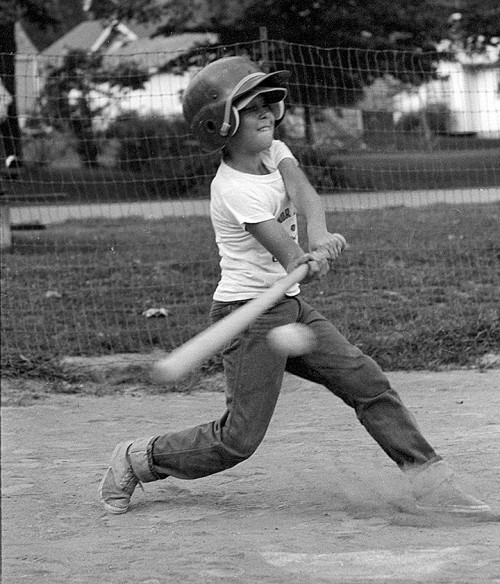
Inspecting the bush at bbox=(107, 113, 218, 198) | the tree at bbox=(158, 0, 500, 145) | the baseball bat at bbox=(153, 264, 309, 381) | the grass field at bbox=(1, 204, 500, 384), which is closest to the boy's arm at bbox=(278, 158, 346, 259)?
the baseball bat at bbox=(153, 264, 309, 381)

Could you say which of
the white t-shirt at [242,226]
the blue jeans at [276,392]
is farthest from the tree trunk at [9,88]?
the blue jeans at [276,392]

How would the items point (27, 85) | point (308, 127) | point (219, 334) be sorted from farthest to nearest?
1. point (27, 85)
2. point (308, 127)
3. point (219, 334)

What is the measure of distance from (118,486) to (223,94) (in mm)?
1392

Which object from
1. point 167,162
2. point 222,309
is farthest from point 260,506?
point 167,162

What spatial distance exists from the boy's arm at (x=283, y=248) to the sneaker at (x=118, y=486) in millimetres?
957

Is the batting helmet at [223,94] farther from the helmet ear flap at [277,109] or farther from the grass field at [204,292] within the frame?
the grass field at [204,292]

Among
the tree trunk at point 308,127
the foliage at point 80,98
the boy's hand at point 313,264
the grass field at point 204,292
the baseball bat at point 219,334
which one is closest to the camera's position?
the baseball bat at point 219,334

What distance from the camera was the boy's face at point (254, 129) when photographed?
3.71m

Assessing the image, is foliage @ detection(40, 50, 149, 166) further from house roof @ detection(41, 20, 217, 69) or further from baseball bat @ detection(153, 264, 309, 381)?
baseball bat @ detection(153, 264, 309, 381)

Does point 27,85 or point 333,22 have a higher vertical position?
point 27,85

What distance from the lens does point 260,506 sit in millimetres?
3885

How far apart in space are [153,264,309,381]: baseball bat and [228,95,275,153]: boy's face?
18.7 inches

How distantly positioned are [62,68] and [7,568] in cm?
1205

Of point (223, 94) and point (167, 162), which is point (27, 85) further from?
point (223, 94)
